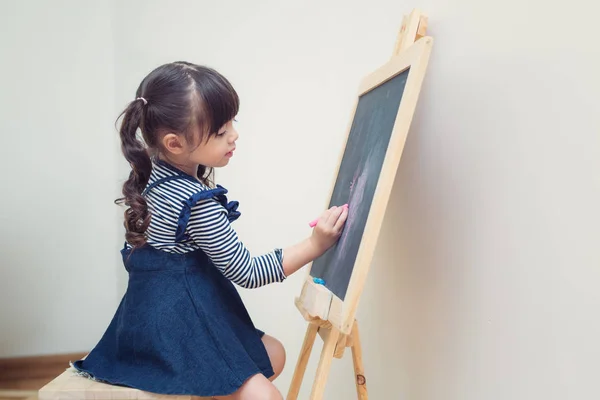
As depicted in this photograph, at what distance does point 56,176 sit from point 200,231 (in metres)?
1.25

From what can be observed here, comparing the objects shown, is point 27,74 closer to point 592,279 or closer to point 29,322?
point 29,322

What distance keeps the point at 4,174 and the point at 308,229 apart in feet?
3.77

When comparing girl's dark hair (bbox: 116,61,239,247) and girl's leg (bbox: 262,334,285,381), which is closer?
girl's dark hair (bbox: 116,61,239,247)

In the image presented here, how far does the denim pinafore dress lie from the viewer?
1.01m

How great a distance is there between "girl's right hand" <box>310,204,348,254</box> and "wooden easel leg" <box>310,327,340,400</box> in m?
0.17

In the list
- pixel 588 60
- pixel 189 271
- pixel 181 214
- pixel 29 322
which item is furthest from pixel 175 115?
pixel 29 322

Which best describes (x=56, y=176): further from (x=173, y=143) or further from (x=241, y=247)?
(x=241, y=247)

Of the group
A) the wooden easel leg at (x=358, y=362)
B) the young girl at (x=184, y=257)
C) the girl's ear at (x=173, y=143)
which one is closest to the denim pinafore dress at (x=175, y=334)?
the young girl at (x=184, y=257)

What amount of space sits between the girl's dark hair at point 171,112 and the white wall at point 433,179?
442 mm

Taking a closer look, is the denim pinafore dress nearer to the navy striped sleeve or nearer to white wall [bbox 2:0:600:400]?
the navy striped sleeve

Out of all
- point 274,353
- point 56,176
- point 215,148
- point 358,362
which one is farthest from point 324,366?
point 56,176

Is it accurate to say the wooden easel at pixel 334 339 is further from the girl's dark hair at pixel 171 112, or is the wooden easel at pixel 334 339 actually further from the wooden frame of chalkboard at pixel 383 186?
the girl's dark hair at pixel 171 112

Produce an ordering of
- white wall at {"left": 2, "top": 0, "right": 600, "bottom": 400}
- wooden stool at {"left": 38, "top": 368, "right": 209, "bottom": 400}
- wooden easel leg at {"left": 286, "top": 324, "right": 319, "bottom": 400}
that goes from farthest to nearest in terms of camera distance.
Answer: wooden easel leg at {"left": 286, "top": 324, "right": 319, "bottom": 400}
wooden stool at {"left": 38, "top": 368, "right": 209, "bottom": 400}
white wall at {"left": 2, "top": 0, "right": 600, "bottom": 400}

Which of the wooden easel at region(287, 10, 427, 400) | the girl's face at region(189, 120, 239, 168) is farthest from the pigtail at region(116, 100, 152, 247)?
the wooden easel at region(287, 10, 427, 400)
